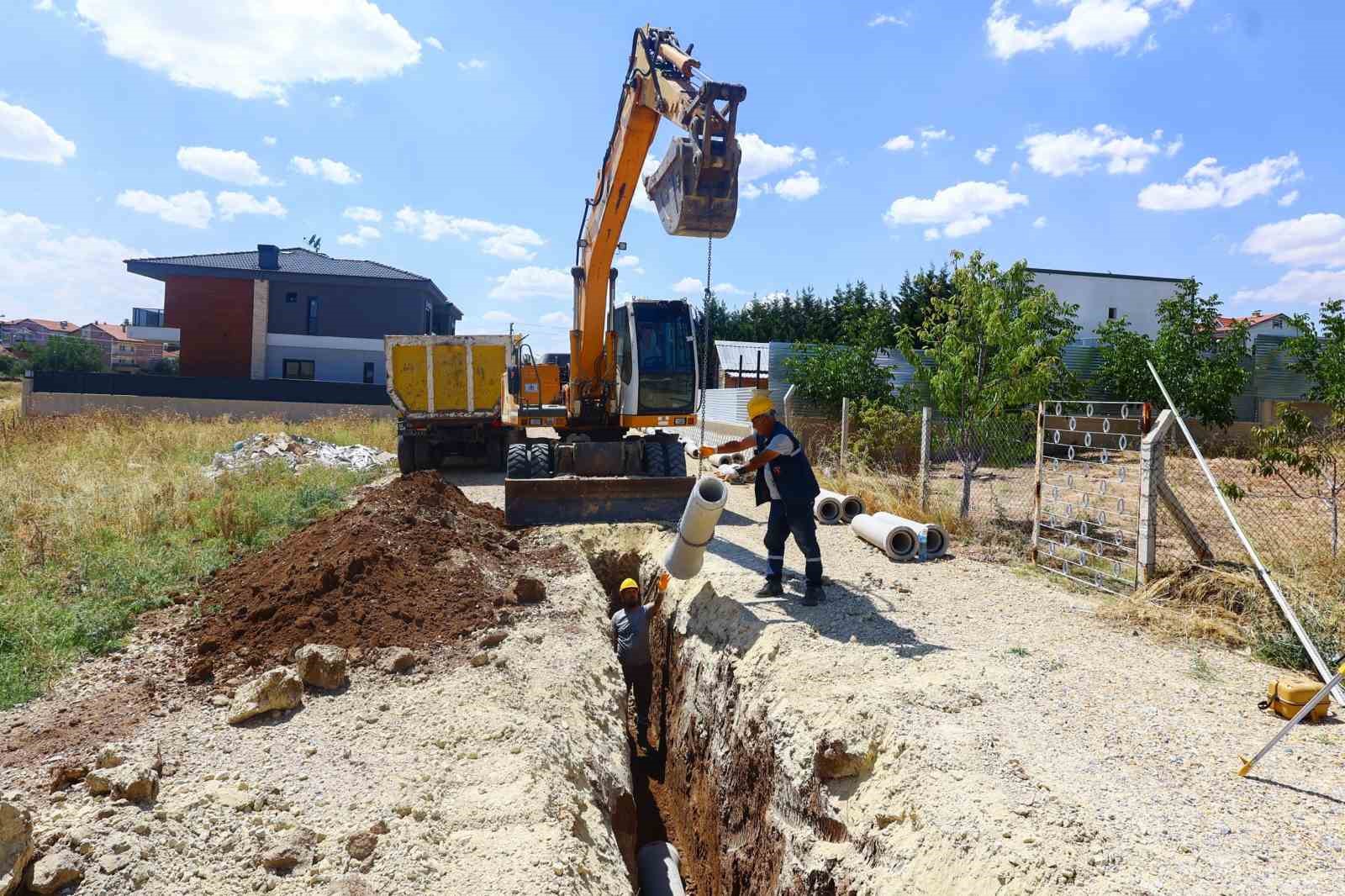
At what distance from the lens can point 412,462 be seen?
16.2 metres

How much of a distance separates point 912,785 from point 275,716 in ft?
11.9

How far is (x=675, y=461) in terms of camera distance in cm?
1189

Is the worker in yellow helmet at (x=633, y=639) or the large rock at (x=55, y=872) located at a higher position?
the large rock at (x=55, y=872)

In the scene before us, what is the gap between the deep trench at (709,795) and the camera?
199 inches

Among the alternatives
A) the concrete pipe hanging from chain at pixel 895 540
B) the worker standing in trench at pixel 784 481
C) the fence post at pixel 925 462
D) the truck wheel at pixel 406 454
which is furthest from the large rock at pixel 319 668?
the truck wheel at pixel 406 454

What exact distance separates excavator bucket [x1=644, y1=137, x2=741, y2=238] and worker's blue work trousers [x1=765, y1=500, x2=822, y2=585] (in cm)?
298

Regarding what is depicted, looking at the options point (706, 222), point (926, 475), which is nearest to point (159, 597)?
point (706, 222)

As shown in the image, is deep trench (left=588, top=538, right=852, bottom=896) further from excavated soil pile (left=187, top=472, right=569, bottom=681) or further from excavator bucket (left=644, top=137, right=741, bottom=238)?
excavator bucket (left=644, top=137, right=741, bottom=238)

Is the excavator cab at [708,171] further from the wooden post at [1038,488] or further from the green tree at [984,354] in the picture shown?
the green tree at [984,354]

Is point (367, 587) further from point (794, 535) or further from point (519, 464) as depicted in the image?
point (519, 464)

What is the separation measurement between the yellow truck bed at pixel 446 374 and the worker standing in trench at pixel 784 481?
10.2 metres

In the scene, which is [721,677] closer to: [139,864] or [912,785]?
[912,785]

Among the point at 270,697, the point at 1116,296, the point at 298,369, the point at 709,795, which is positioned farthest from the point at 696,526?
the point at 298,369

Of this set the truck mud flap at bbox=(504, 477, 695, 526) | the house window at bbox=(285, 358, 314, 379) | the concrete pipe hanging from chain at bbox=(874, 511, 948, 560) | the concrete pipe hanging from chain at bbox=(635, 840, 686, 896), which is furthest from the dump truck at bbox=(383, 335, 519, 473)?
the house window at bbox=(285, 358, 314, 379)
